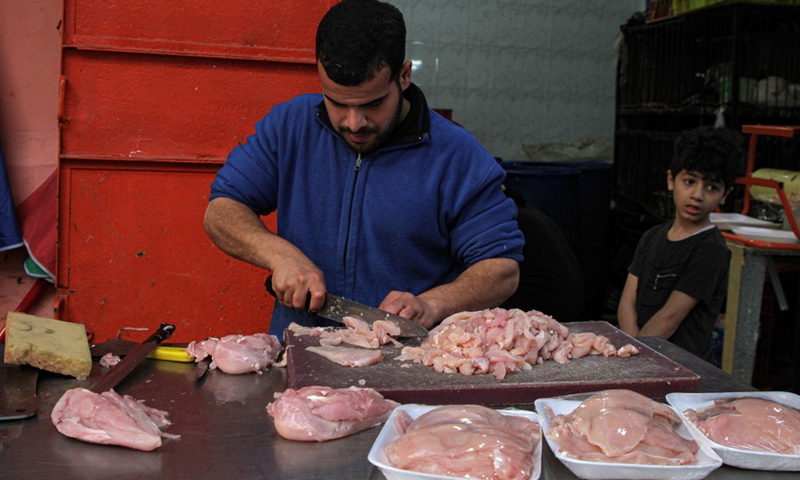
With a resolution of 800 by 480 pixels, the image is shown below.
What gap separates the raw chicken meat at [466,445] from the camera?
1842mm

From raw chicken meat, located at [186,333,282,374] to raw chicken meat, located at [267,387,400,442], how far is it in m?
0.37

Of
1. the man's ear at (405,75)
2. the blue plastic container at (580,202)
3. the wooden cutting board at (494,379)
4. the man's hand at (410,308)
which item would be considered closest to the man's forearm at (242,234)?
the man's hand at (410,308)

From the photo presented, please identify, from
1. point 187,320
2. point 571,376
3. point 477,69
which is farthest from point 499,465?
point 477,69

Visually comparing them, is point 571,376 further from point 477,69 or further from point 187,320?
point 477,69

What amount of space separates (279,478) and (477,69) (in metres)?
7.36

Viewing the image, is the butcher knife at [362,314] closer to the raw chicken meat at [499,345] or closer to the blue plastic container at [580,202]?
the raw chicken meat at [499,345]

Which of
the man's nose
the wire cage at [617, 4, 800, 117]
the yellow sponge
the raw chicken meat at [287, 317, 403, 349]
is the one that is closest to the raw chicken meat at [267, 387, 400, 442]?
the raw chicken meat at [287, 317, 403, 349]

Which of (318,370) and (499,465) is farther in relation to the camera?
(318,370)

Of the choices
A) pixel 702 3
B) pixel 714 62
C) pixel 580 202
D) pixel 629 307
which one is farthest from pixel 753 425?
pixel 714 62

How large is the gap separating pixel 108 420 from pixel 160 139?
2.60 metres

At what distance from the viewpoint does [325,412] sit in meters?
2.13

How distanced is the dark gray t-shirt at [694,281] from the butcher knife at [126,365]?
2.77m

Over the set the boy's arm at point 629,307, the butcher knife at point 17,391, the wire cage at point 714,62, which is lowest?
the boy's arm at point 629,307

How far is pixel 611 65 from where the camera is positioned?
360 inches
